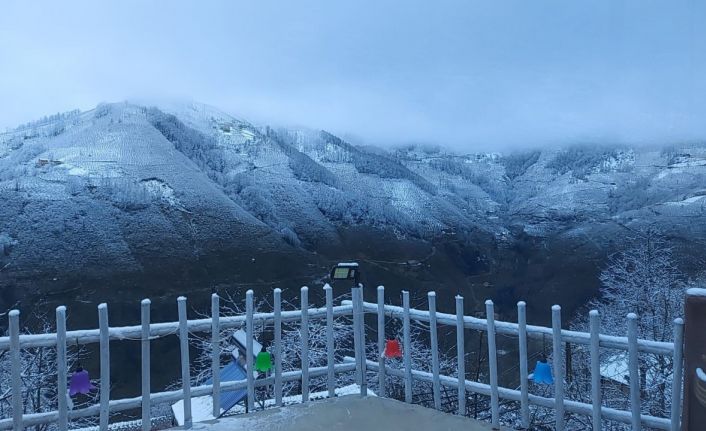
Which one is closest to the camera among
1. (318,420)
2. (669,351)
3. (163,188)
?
(669,351)

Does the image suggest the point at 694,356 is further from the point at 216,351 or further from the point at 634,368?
the point at 216,351

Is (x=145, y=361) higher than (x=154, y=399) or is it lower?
higher

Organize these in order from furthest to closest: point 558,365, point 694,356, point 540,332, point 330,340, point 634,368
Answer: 1. point 330,340
2. point 540,332
3. point 558,365
4. point 634,368
5. point 694,356

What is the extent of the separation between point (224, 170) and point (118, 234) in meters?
15.2

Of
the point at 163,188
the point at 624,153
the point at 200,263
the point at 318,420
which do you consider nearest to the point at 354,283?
the point at 318,420

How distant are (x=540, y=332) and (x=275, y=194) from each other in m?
48.5

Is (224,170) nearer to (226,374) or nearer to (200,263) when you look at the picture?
(200,263)

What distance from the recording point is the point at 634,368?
315 centimetres

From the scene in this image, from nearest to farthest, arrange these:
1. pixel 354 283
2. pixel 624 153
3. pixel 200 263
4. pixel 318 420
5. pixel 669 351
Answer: pixel 669 351 → pixel 318 420 → pixel 354 283 → pixel 200 263 → pixel 624 153

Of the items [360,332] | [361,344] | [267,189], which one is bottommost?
[361,344]

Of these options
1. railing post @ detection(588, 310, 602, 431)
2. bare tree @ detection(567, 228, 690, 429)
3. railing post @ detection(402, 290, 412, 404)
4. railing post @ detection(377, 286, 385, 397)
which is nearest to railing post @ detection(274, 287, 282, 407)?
railing post @ detection(377, 286, 385, 397)

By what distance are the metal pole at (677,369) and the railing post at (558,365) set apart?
63 centimetres

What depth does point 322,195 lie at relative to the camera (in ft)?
172

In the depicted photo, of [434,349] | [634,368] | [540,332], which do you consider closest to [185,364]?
[434,349]
